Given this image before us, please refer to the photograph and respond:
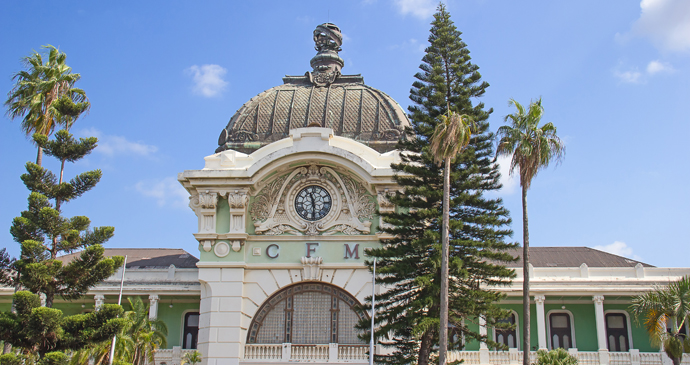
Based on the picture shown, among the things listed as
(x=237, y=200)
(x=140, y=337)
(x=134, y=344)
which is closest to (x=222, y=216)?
(x=237, y=200)

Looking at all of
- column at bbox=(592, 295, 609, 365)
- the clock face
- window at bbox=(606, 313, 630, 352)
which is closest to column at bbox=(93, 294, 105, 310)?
the clock face

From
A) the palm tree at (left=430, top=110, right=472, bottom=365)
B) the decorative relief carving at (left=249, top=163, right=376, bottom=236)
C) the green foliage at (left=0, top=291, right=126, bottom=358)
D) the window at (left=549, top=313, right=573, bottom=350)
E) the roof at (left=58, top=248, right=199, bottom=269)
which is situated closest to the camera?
the palm tree at (left=430, top=110, right=472, bottom=365)

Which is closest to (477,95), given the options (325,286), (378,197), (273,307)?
(378,197)

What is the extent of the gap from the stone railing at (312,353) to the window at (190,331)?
4.49 meters

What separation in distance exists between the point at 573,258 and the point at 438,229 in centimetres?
1046

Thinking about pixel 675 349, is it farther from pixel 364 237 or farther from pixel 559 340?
pixel 364 237

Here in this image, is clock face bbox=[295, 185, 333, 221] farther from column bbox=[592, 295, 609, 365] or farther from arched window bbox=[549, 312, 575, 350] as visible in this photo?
column bbox=[592, 295, 609, 365]

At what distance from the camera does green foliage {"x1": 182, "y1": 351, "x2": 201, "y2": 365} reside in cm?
2107

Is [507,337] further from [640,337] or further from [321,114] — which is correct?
[321,114]

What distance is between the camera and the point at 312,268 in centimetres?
2134

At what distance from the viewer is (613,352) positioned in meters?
22.2

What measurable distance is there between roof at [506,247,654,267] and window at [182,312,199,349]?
38.1 ft

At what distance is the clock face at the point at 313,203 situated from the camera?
22062 mm

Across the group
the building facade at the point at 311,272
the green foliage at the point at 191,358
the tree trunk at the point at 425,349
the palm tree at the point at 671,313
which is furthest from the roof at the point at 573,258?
the green foliage at the point at 191,358
